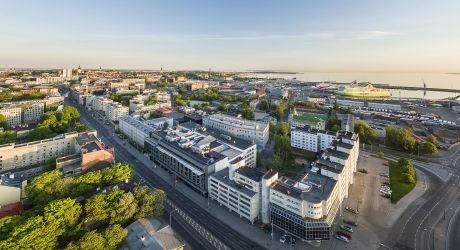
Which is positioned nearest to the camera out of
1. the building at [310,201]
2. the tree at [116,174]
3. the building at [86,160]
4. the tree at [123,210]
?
the building at [310,201]

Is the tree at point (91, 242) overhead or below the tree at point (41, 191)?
below

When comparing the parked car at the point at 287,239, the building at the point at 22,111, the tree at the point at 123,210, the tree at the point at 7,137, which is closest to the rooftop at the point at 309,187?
the parked car at the point at 287,239

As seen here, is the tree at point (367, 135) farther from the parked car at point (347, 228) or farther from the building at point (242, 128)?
the parked car at point (347, 228)

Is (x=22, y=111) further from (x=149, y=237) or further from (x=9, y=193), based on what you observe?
(x=149, y=237)

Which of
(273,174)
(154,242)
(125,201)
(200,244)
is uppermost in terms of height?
(273,174)

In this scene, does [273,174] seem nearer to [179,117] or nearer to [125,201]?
[125,201]

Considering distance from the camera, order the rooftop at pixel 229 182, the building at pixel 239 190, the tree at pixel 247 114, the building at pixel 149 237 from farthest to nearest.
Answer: the tree at pixel 247 114, the rooftop at pixel 229 182, the building at pixel 239 190, the building at pixel 149 237

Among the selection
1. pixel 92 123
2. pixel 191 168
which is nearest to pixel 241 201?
pixel 191 168
